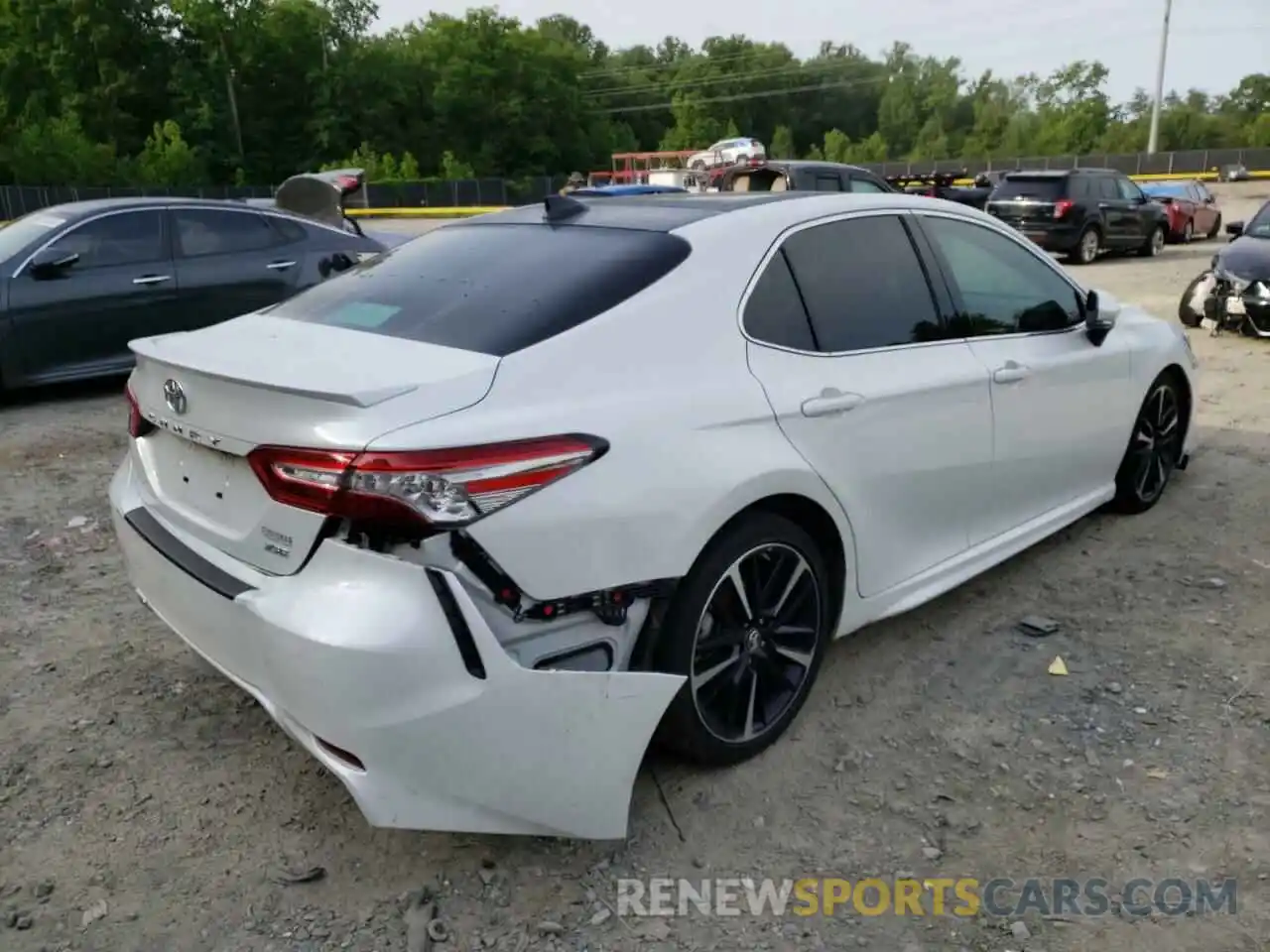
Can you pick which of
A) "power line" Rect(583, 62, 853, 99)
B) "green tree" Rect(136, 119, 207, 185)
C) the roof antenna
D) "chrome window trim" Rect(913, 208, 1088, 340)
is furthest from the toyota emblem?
"power line" Rect(583, 62, 853, 99)

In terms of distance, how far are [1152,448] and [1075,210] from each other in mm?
Answer: 13743

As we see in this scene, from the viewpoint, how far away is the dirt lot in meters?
2.47

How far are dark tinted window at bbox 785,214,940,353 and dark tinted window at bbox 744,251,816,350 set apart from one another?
1.7 inches

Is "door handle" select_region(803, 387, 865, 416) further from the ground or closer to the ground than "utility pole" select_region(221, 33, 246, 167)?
closer to the ground

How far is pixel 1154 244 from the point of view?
19.2 metres

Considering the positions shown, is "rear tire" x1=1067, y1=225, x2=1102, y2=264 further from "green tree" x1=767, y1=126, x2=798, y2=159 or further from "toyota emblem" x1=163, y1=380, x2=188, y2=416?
"green tree" x1=767, y1=126, x2=798, y2=159

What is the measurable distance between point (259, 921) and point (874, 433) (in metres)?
2.13

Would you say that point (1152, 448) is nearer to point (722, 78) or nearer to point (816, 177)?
point (816, 177)

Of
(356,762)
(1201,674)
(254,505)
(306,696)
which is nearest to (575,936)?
(356,762)

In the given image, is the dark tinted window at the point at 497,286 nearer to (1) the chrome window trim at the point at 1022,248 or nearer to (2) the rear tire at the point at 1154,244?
(1) the chrome window trim at the point at 1022,248

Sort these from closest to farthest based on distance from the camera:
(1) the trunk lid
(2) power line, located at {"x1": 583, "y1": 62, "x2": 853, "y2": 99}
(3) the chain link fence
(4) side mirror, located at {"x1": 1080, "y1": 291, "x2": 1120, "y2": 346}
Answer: (1) the trunk lid < (4) side mirror, located at {"x1": 1080, "y1": 291, "x2": 1120, "y2": 346} < (3) the chain link fence < (2) power line, located at {"x1": 583, "y1": 62, "x2": 853, "y2": 99}

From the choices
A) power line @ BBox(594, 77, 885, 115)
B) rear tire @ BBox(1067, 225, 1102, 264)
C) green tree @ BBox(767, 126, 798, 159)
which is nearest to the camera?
rear tire @ BBox(1067, 225, 1102, 264)

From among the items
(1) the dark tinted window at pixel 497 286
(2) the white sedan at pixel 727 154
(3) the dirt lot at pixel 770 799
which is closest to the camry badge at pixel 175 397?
(1) the dark tinted window at pixel 497 286

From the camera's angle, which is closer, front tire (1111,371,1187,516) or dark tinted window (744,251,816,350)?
dark tinted window (744,251,816,350)
